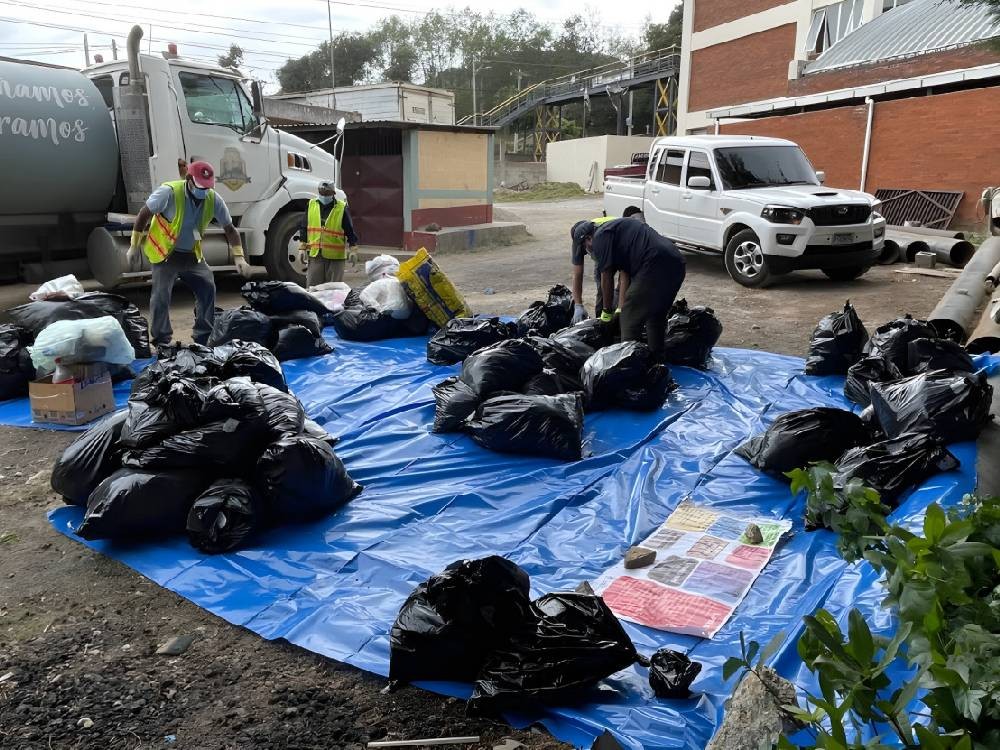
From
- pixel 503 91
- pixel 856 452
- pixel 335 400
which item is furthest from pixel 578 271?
pixel 503 91

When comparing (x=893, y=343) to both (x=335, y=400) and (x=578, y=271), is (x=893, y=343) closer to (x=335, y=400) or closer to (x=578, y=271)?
(x=578, y=271)

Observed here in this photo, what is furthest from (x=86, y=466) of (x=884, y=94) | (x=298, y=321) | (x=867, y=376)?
(x=884, y=94)

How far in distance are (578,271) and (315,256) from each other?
3751mm

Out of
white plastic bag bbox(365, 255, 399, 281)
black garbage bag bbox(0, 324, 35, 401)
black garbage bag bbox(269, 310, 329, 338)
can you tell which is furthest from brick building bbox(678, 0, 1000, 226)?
black garbage bag bbox(0, 324, 35, 401)

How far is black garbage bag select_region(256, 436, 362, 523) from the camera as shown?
11.7 feet

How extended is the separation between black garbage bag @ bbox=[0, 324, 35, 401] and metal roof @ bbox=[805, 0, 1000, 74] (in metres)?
17.5

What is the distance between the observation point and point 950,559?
1208 millimetres

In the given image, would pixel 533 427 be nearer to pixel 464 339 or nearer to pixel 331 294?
pixel 464 339

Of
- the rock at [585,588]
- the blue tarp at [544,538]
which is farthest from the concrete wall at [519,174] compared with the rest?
the rock at [585,588]

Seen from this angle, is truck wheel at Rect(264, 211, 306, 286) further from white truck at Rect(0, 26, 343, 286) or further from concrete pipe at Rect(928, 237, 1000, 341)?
concrete pipe at Rect(928, 237, 1000, 341)

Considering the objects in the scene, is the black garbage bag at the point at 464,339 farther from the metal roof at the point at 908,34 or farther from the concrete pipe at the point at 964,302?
the metal roof at the point at 908,34

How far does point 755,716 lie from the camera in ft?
6.07

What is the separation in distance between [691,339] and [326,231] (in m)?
4.46

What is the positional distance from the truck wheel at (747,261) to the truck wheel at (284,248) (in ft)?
18.7
